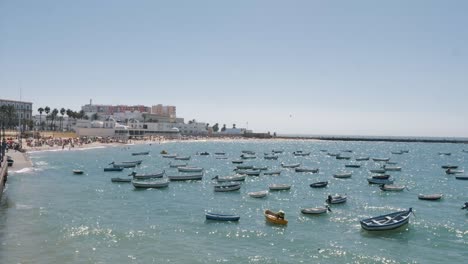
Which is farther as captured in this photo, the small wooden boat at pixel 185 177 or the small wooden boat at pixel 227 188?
the small wooden boat at pixel 185 177

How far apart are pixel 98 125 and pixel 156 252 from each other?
16198 cm

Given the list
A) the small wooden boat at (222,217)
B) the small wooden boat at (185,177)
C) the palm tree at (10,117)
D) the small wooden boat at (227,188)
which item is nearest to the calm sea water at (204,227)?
the small wooden boat at (222,217)

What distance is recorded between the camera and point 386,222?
123ft

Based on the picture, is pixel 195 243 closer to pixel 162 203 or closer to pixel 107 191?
pixel 162 203

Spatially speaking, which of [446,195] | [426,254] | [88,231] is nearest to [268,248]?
[426,254]

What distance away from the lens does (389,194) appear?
59250 millimetres

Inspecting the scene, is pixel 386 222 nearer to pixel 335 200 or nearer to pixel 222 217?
pixel 335 200

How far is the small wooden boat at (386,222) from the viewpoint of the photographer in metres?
36.5

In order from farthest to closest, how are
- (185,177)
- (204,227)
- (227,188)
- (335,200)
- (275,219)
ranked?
(185,177)
(227,188)
(335,200)
(275,219)
(204,227)

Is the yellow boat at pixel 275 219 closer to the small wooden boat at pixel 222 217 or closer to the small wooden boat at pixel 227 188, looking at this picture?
the small wooden boat at pixel 222 217

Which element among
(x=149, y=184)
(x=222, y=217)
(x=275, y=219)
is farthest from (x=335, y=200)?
(x=149, y=184)

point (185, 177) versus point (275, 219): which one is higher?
point (185, 177)

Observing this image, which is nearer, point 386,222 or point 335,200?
point 386,222

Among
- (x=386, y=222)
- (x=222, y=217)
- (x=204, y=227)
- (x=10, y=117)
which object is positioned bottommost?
(x=204, y=227)
